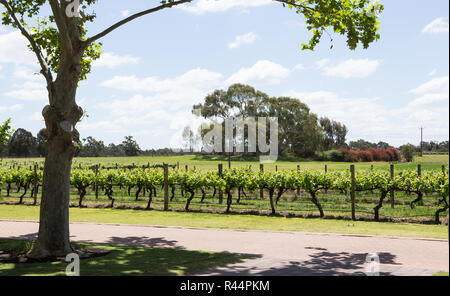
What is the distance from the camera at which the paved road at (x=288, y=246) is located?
7.57m

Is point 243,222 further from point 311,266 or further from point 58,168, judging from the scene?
point 58,168

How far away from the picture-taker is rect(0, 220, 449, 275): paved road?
757 centimetres

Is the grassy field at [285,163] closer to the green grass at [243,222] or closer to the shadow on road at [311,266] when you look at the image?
the green grass at [243,222]

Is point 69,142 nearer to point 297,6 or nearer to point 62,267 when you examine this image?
point 62,267

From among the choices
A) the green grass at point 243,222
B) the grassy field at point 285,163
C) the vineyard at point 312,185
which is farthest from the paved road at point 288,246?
the grassy field at point 285,163

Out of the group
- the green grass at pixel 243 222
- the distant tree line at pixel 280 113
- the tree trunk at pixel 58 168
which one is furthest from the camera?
the distant tree line at pixel 280 113

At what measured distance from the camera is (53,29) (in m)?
12.8

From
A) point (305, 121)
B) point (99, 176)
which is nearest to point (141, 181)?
point (99, 176)

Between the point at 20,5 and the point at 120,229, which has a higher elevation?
the point at 20,5

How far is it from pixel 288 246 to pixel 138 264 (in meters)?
3.35

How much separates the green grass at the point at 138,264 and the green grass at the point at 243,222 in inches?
164

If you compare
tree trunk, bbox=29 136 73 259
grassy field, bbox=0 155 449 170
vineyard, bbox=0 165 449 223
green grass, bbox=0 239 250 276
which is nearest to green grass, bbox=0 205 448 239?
vineyard, bbox=0 165 449 223
